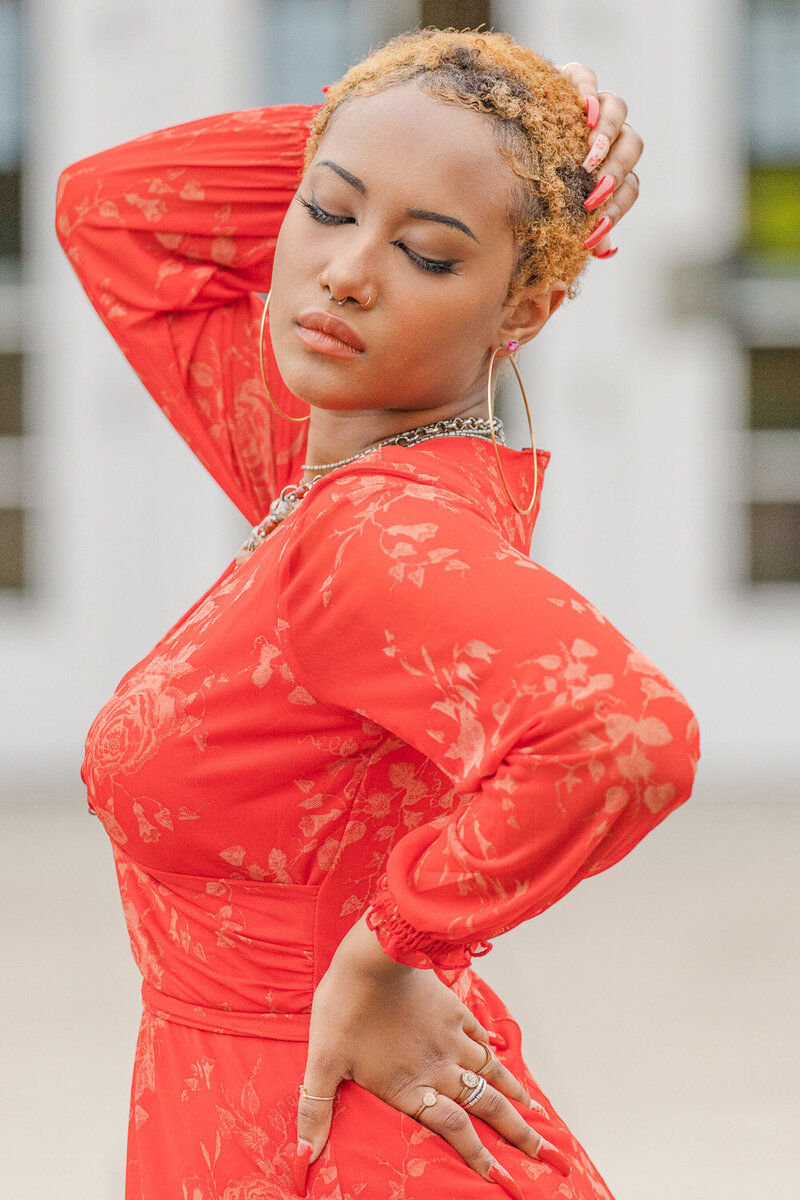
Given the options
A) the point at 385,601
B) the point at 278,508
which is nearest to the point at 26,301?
the point at 278,508

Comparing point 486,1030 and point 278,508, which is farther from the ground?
point 278,508

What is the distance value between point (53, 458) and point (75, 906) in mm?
1859

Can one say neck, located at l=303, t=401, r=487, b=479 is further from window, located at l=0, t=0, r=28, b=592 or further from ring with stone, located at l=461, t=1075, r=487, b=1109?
window, located at l=0, t=0, r=28, b=592

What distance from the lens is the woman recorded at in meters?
0.99

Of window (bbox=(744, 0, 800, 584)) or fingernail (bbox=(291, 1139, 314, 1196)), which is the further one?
window (bbox=(744, 0, 800, 584))

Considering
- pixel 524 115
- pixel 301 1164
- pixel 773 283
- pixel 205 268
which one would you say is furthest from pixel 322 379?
pixel 773 283

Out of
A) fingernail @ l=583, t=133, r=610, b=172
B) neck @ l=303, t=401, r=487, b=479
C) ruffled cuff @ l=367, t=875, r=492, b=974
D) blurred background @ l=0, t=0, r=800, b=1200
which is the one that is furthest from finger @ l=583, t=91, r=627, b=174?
blurred background @ l=0, t=0, r=800, b=1200

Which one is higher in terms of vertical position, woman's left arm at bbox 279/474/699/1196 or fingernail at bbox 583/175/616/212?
fingernail at bbox 583/175/616/212

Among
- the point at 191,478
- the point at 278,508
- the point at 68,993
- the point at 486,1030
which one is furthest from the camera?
the point at 191,478

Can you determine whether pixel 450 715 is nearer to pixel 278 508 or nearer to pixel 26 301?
pixel 278 508

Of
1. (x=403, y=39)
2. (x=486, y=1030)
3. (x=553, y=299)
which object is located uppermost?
(x=403, y=39)

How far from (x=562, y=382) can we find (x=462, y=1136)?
4.60 metres

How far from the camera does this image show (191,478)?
545cm

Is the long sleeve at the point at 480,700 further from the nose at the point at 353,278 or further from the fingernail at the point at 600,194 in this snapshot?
the fingernail at the point at 600,194
